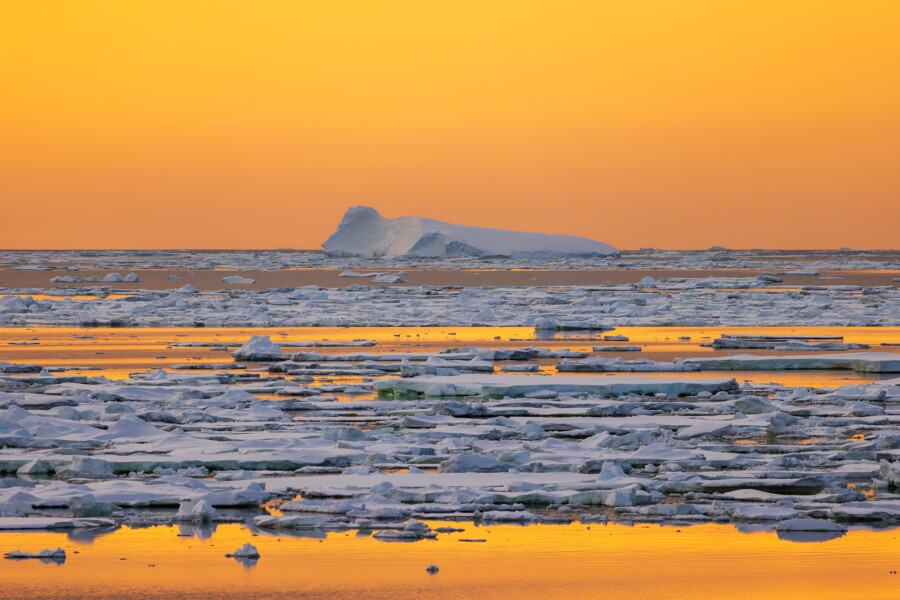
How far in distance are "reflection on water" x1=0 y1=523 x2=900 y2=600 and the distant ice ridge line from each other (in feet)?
171

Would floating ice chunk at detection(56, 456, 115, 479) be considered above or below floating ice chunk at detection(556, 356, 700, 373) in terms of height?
below

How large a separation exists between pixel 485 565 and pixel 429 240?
2110 inches

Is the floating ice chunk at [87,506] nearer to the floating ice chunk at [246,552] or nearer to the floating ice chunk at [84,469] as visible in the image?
the floating ice chunk at [84,469]

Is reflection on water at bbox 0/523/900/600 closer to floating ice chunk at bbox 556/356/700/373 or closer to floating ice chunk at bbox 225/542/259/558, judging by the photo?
floating ice chunk at bbox 225/542/259/558

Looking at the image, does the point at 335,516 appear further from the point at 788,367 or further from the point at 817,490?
the point at 788,367

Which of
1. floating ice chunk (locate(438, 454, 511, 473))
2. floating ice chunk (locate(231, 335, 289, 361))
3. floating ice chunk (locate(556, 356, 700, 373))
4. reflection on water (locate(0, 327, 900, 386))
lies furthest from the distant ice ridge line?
floating ice chunk (locate(438, 454, 511, 473))

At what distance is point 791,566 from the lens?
5.14 m

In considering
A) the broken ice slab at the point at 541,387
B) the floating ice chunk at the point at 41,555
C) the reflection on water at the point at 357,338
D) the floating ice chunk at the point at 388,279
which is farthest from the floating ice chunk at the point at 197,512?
the floating ice chunk at the point at 388,279

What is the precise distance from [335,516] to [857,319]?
56.3ft

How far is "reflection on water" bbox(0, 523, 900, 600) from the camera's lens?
15.7ft

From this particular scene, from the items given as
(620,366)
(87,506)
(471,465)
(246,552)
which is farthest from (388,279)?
(246,552)

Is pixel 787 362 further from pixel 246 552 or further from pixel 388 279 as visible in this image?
pixel 388 279

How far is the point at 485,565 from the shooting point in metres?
5.12

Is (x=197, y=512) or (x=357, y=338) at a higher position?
(x=197, y=512)
